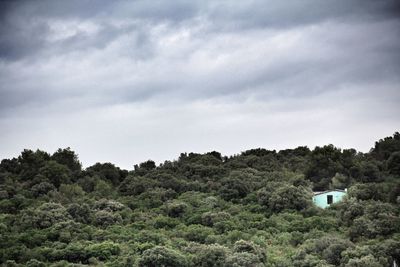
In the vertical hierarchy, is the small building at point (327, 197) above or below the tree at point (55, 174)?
below

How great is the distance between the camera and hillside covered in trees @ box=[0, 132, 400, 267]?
160 feet

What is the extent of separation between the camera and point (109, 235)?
A: 56.6 metres

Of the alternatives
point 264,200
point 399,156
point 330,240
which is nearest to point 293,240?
point 330,240

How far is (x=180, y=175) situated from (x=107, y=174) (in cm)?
1068

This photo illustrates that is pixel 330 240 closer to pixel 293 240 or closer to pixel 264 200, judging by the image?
pixel 293 240

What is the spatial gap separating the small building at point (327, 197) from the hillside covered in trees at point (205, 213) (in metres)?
1.55

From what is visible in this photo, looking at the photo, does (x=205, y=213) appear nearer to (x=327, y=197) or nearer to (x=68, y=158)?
(x=327, y=197)

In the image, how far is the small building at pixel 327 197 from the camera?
222 feet

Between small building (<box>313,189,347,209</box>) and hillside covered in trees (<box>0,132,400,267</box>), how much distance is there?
1.55 meters

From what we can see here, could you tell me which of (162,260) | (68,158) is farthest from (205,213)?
(68,158)

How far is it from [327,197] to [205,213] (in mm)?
12851

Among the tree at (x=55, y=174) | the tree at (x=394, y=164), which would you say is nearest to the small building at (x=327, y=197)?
the tree at (x=394, y=164)

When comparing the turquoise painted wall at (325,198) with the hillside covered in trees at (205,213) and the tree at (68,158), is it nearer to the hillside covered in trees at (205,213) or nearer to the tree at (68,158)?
the hillside covered in trees at (205,213)

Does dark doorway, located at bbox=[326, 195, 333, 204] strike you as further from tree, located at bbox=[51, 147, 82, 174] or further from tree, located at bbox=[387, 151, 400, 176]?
tree, located at bbox=[51, 147, 82, 174]
